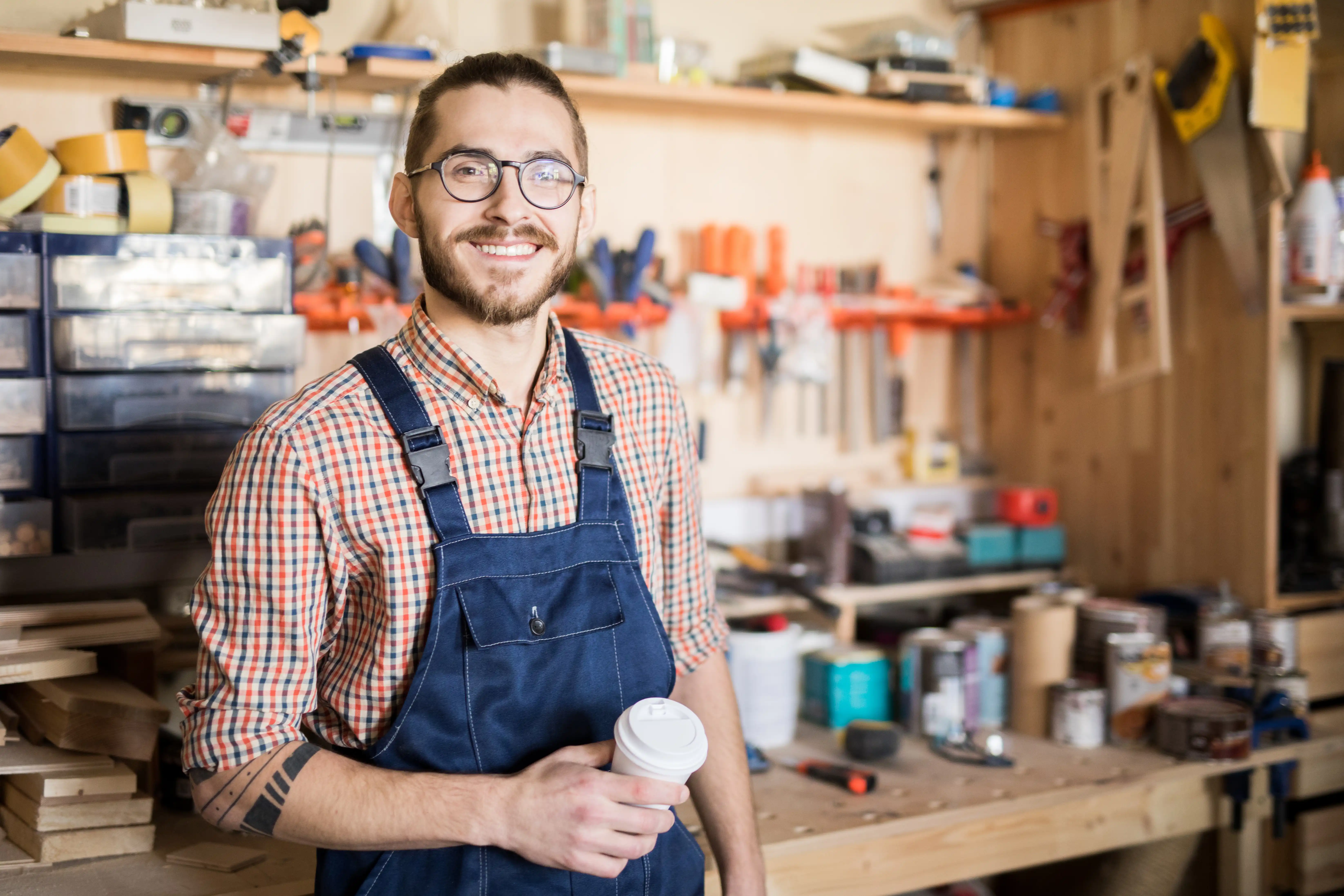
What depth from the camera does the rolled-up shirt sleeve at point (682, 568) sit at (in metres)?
1.52

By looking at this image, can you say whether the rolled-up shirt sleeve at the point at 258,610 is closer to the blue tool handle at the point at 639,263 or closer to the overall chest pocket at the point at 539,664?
the overall chest pocket at the point at 539,664

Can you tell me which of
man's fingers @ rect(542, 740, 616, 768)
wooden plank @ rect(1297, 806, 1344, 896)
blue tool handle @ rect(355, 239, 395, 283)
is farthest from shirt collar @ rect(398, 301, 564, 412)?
wooden plank @ rect(1297, 806, 1344, 896)

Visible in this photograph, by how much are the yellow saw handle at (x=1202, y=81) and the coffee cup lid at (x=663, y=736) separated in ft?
5.78

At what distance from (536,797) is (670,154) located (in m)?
1.78

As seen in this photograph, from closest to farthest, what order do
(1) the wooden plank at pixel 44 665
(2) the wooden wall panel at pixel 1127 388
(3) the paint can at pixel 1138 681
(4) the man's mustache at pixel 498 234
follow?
1. (4) the man's mustache at pixel 498 234
2. (1) the wooden plank at pixel 44 665
3. (3) the paint can at pixel 1138 681
4. (2) the wooden wall panel at pixel 1127 388

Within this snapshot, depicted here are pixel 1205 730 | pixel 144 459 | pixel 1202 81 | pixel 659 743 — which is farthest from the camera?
pixel 1202 81

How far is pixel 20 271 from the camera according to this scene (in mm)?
1797

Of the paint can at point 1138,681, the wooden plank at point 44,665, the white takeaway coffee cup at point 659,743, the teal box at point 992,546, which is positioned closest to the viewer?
the white takeaway coffee cup at point 659,743

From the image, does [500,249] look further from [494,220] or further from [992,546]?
[992,546]

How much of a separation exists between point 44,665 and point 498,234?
82 centimetres

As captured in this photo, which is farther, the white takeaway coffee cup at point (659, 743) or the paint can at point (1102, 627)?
the paint can at point (1102, 627)

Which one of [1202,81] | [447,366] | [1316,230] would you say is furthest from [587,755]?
[1202,81]

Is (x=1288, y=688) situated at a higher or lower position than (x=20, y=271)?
lower

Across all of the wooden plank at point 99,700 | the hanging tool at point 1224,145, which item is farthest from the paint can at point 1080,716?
the wooden plank at point 99,700
